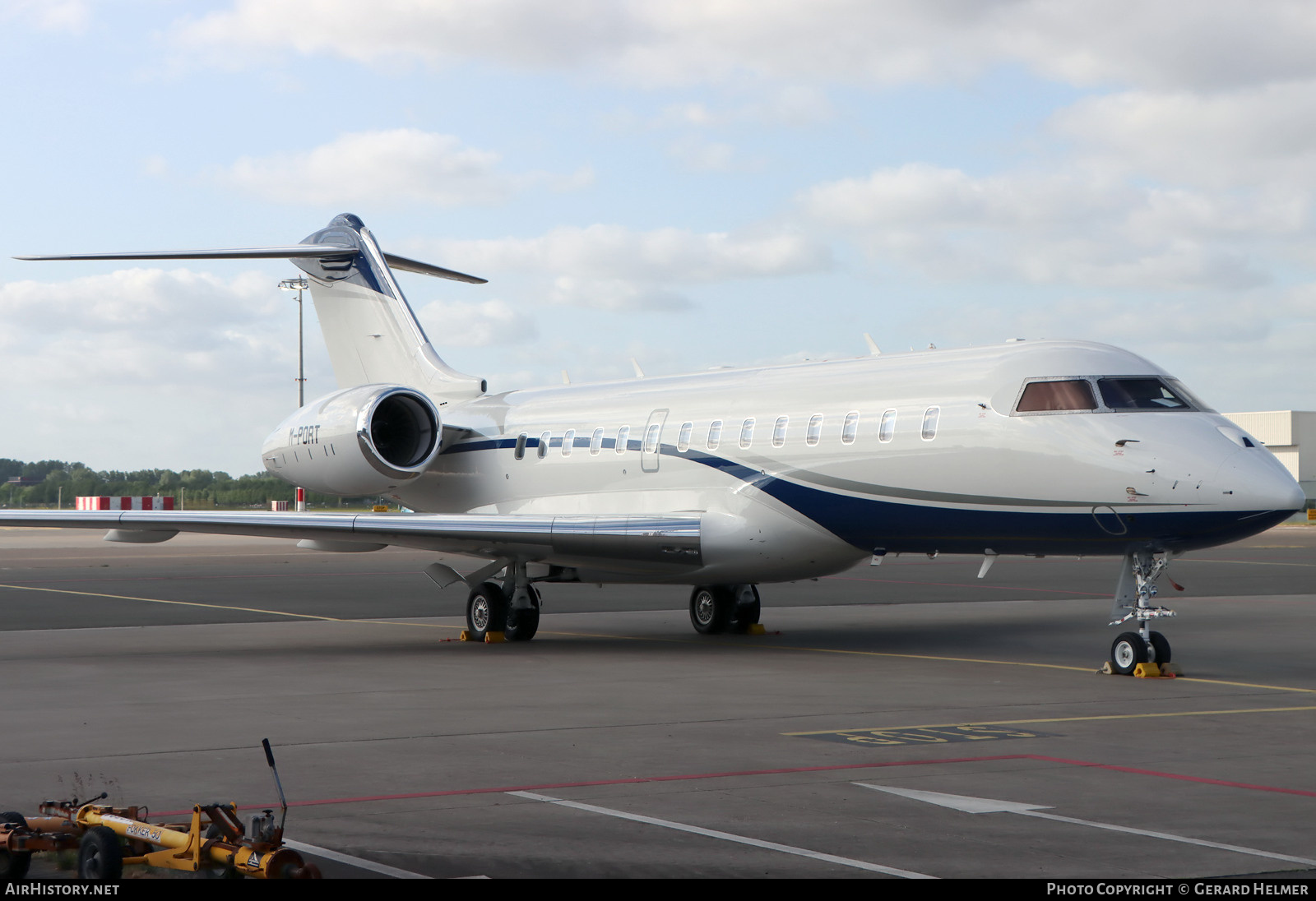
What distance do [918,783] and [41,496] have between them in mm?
80586

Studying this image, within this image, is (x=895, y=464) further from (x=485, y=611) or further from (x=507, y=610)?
(x=485, y=611)

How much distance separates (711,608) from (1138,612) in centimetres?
688

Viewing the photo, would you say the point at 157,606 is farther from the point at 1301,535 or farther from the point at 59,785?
the point at 1301,535

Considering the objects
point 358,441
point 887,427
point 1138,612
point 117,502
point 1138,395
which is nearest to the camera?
point 1138,612

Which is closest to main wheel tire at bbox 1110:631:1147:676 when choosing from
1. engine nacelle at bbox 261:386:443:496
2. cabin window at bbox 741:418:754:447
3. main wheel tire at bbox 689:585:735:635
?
cabin window at bbox 741:418:754:447

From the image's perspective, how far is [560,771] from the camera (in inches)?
343

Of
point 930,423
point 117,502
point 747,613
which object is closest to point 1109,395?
point 930,423

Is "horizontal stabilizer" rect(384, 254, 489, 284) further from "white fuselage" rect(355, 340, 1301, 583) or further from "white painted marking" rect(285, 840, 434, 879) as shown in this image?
"white painted marking" rect(285, 840, 434, 879)

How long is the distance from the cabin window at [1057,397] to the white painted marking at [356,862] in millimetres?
9767

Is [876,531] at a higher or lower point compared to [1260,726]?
higher

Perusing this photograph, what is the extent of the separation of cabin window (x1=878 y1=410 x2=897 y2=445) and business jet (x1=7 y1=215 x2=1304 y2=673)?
0.02 m

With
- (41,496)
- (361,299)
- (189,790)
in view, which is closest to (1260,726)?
(189,790)

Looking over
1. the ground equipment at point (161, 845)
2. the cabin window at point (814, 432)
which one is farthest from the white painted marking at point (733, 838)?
the cabin window at point (814, 432)

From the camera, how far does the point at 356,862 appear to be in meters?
6.32
